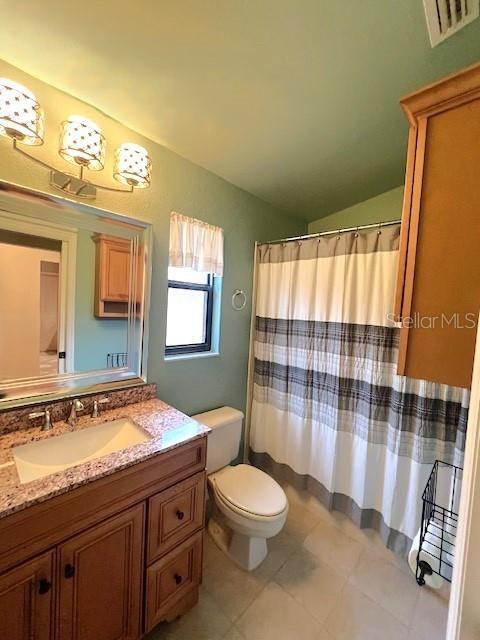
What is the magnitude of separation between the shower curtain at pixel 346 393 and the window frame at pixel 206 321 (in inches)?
16.5

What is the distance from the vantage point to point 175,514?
1.16m

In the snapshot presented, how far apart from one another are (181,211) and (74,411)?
1.24 meters

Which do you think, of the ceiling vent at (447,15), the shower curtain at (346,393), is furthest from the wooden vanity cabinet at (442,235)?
the shower curtain at (346,393)

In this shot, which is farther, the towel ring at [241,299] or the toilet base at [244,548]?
the towel ring at [241,299]

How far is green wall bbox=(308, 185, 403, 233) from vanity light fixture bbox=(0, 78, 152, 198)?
5.89 ft

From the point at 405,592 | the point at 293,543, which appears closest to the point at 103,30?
the point at 293,543

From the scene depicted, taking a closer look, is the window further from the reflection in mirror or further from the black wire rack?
the black wire rack

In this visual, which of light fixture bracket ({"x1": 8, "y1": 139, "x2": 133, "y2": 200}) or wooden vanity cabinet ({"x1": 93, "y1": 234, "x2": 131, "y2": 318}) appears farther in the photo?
wooden vanity cabinet ({"x1": 93, "y1": 234, "x2": 131, "y2": 318})

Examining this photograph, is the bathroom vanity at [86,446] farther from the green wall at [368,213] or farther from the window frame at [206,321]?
the green wall at [368,213]

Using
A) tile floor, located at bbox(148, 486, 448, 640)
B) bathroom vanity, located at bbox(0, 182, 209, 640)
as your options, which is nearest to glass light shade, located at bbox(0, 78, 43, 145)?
bathroom vanity, located at bbox(0, 182, 209, 640)

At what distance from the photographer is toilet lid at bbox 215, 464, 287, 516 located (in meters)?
1.44

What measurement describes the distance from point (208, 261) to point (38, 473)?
1371mm

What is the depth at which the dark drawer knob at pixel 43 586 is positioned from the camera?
0.83 m

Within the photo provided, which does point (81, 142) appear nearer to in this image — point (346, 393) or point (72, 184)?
point (72, 184)
